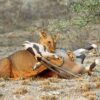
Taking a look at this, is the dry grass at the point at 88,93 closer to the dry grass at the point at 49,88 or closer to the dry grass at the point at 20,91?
the dry grass at the point at 49,88

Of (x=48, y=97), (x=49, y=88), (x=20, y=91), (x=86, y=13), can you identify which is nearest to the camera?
(x=48, y=97)

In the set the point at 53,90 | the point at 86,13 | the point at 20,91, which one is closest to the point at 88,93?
the point at 53,90

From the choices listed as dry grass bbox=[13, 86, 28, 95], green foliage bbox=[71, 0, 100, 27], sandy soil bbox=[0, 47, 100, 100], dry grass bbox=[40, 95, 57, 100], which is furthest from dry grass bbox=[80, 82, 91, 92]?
green foliage bbox=[71, 0, 100, 27]

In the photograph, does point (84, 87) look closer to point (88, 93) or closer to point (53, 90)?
point (53, 90)

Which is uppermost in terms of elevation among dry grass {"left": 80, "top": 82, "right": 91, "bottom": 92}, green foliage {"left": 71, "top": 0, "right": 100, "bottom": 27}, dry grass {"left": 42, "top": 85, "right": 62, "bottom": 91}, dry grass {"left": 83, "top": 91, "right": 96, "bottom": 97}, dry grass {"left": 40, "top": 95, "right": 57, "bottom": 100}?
green foliage {"left": 71, "top": 0, "right": 100, "bottom": 27}

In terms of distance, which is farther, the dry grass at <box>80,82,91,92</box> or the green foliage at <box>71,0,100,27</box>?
the green foliage at <box>71,0,100,27</box>

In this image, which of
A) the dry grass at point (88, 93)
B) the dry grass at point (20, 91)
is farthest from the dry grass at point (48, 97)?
the dry grass at point (20, 91)

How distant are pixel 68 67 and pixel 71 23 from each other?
19.8 ft

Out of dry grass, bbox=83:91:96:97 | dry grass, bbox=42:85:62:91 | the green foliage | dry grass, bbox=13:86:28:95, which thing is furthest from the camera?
the green foliage

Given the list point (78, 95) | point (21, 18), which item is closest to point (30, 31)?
point (21, 18)

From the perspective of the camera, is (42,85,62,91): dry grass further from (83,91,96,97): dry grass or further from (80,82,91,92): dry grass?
(83,91,96,97): dry grass

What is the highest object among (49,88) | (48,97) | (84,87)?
(48,97)

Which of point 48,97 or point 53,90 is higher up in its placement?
point 48,97

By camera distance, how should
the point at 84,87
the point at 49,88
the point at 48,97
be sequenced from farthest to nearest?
the point at 49,88 → the point at 84,87 → the point at 48,97
